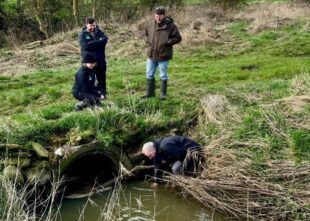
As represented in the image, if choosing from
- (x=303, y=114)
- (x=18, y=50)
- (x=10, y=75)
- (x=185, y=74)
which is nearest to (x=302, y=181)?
(x=303, y=114)

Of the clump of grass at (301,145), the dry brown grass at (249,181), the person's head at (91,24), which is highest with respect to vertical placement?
the person's head at (91,24)

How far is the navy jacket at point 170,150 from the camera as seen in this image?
29.9 ft

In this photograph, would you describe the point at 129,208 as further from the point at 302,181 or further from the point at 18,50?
the point at 18,50

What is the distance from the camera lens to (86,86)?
1052cm

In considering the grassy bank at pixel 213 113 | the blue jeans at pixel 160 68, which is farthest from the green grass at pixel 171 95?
the blue jeans at pixel 160 68

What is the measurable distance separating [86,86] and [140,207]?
3227mm

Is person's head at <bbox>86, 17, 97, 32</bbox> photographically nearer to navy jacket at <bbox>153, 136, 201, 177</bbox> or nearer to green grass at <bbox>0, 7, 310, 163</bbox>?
green grass at <bbox>0, 7, 310, 163</bbox>

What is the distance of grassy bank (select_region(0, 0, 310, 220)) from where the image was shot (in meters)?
8.28

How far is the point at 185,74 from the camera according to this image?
14320mm

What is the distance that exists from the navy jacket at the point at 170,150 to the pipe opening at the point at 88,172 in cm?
107

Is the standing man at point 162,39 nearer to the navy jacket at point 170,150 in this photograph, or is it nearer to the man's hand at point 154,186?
the navy jacket at point 170,150

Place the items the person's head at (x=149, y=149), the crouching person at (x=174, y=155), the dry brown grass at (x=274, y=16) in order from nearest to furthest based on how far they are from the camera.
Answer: the person's head at (x=149, y=149), the crouching person at (x=174, y=155), the dry brown grass at (x=274, y=16)

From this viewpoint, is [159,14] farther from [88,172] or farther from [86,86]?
[88,172]

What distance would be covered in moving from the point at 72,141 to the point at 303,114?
4.53 meters
